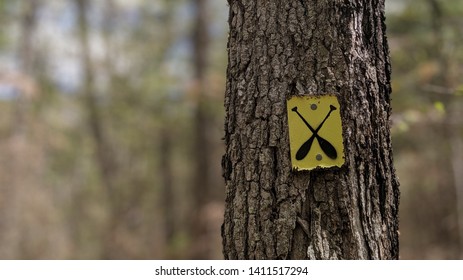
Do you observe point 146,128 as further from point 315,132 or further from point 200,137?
point 315,132

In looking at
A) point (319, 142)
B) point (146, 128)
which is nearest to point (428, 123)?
point (319, 142)

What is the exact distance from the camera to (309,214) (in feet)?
5.36

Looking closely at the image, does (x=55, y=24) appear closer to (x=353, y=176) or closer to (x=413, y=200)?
(x=413, y=200)

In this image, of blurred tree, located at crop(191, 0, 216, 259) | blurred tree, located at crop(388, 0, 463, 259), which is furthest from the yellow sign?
blurred tree, located at crop(191, 0, 216, 259)

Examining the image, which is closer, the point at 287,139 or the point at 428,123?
the point at 287,139

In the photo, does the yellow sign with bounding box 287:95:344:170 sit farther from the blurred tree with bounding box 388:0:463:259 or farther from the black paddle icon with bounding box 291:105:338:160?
the blurred tree with bounding box 388:0:463:259

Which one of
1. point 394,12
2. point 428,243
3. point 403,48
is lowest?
Result: point 428,243

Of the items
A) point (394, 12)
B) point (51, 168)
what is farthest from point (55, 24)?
point (394, 12)

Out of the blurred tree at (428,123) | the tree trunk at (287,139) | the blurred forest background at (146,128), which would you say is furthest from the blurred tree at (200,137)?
the tree trunk at (287,139)

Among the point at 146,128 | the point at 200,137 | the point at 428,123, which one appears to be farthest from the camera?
the point at 146,128

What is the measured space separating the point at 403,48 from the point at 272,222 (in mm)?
4844

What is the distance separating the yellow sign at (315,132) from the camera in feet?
5.41

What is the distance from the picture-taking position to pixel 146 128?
1305cm

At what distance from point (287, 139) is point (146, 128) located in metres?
11.6
